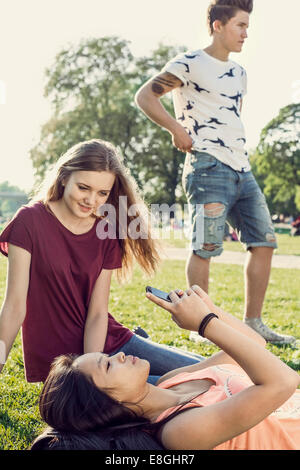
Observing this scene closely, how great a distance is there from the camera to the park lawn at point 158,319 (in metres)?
2.88

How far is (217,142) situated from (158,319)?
2.11 meters

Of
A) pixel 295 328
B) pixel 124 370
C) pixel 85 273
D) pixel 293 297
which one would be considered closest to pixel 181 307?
pixel 124 370

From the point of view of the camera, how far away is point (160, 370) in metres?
3.07

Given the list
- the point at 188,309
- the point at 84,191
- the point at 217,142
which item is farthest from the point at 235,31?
the point at 188,309

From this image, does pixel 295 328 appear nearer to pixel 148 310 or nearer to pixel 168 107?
pixel 148 310

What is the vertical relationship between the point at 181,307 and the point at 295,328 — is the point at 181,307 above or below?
above

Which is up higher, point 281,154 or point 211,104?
point 281,154

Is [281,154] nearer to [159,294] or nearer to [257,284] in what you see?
[257,284]

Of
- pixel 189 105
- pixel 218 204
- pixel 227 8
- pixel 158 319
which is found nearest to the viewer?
pixel 218 204

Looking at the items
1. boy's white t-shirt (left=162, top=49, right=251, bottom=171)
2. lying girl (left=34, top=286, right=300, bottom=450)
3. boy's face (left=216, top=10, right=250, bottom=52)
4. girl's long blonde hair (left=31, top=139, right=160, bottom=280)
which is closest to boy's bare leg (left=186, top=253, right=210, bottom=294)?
boy's white t-shirt (left=162, top=49, right=251, bottom=171)

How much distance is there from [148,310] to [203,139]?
8.09 ft

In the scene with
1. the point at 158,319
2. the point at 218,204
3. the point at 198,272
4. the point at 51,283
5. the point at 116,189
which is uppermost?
the point at 116,189

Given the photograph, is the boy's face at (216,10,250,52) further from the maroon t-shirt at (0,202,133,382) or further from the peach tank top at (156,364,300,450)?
the peach tank top at (156,364,300,450)

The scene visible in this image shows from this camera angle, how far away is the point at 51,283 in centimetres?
287
